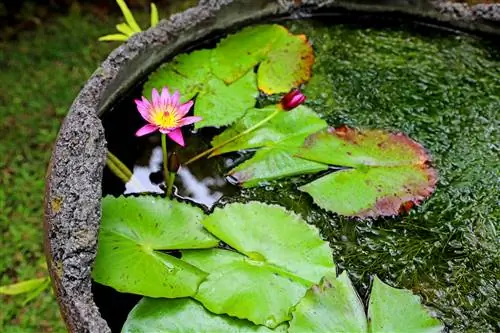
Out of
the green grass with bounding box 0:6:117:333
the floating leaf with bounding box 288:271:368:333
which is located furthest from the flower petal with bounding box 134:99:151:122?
the green grass with bounding box 0:6:117:333

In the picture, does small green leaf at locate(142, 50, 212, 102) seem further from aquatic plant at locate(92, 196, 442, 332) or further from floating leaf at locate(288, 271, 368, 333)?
floating leaf at locate(288, 271, 368, 333)

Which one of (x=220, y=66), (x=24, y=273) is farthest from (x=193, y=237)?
(x=24, y=273)

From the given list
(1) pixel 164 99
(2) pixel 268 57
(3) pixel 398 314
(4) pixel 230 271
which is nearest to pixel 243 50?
(2) pixel 268 57

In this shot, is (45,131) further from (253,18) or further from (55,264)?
(55,264)

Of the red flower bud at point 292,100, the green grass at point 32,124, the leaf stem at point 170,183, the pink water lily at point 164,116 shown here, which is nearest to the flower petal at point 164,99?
the pink water lily at point 164,116

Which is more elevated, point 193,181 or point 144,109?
point 144,109

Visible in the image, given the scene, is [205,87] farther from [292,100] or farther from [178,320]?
[178,320]

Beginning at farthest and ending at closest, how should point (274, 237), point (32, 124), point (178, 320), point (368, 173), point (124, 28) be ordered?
point (32, 124), point (124, 28), point (368, 173), point (274, 237), point (178, 320)
